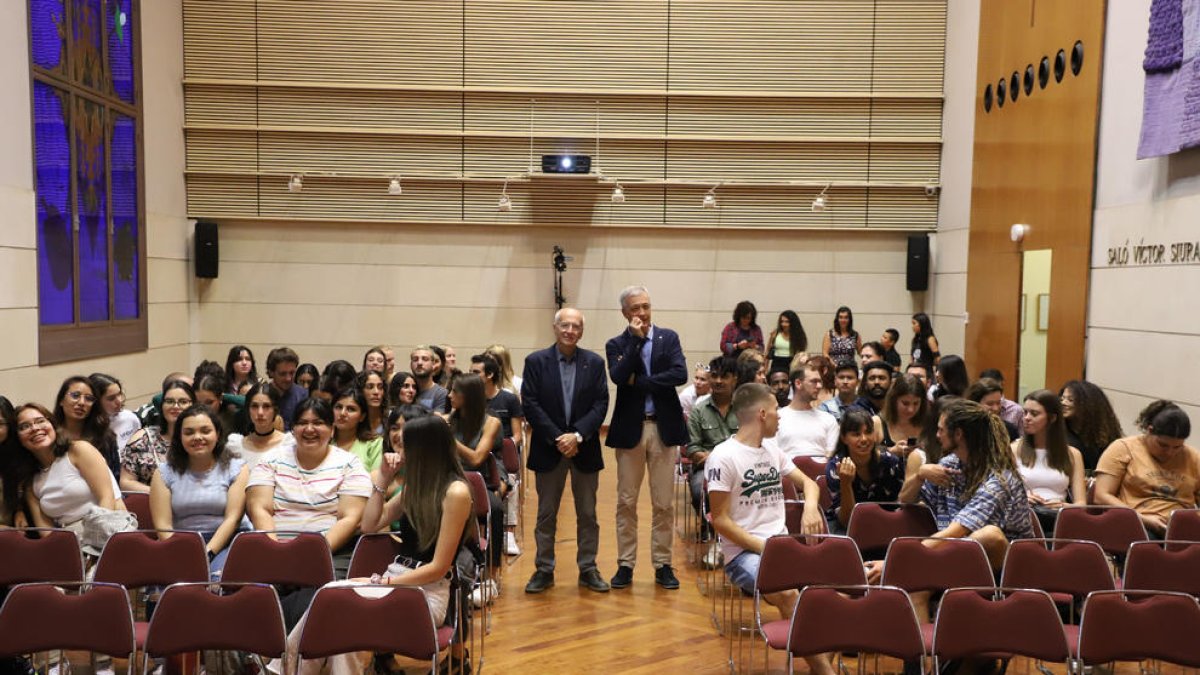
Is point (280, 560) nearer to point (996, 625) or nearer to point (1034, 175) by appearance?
point (996, 625)

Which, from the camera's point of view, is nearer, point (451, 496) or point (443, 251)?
point (451, 496)

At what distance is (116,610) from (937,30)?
11064 mm

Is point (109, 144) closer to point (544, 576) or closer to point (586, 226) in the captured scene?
point (586, 226)

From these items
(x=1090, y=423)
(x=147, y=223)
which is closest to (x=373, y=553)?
(x=1090, y=423)

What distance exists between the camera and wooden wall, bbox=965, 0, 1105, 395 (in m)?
8.16

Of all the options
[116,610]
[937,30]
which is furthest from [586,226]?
[116,610]

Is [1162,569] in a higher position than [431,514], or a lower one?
lower

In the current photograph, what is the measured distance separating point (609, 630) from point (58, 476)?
274cm

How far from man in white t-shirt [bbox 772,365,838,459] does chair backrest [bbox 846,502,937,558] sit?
5.01 feet

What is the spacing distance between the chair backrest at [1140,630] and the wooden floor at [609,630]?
805 mm

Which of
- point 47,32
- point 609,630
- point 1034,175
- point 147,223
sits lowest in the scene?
point 609,630

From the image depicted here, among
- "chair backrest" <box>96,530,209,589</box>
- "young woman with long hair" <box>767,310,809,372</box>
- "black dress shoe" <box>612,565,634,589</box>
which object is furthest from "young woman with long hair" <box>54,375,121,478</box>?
"young woman with long hair" <box>767,310,809,372</box>

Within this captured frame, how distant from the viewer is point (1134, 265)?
7418 millimetres

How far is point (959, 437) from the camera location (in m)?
4.07
